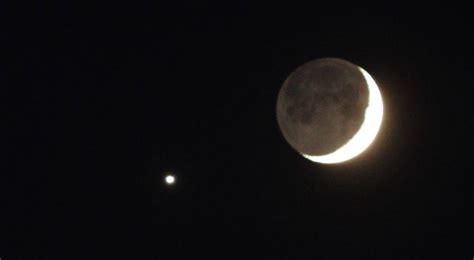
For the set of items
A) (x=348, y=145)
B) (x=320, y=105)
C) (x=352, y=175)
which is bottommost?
(x=348, y=145)

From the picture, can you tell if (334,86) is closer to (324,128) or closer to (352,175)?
(324,128)

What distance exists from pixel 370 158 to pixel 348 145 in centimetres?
230

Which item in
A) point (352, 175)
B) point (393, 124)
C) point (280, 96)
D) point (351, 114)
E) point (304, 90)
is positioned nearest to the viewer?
point (351, 114)

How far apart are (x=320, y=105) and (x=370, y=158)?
8.60 feet

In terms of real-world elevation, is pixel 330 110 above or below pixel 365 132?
above

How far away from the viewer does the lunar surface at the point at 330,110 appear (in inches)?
221

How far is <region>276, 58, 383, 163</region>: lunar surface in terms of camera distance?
5602 mm

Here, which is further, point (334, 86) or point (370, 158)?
point (370, 158)

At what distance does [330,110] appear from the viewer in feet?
18.5

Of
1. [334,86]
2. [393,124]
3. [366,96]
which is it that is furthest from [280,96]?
[393,124]

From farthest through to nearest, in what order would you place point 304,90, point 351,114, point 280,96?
point 280,96, point 304,90, point 351,114

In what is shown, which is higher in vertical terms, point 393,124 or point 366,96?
point 393,124

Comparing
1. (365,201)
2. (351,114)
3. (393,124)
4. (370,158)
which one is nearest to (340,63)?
(351,114)

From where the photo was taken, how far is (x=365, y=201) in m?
7.92
